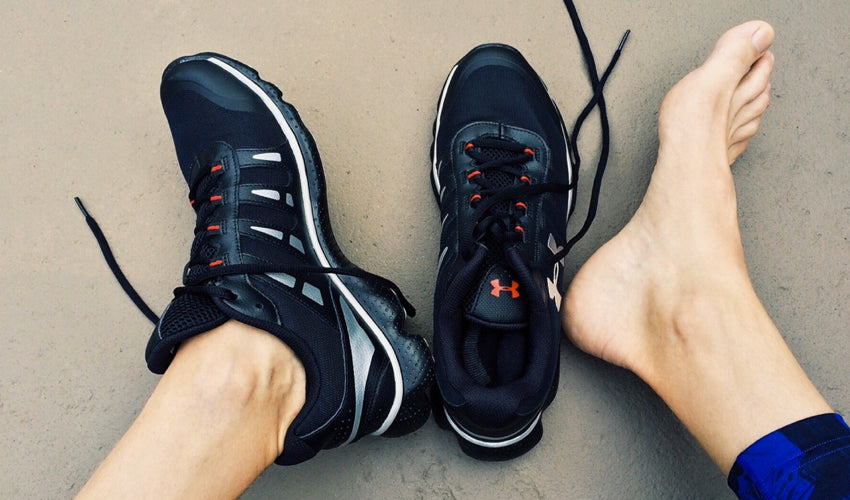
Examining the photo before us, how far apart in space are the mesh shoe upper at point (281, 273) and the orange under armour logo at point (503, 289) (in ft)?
0.46

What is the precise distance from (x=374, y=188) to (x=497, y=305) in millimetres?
322

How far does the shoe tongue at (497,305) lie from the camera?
0.76 m

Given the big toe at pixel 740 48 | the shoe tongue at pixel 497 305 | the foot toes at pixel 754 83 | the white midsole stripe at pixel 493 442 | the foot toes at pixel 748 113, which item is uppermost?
the big toe at pixel 740 48

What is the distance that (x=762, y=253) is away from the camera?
0.93m

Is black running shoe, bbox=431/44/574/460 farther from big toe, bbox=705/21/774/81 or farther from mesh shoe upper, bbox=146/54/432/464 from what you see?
big toe, bbox=705/21/774/81

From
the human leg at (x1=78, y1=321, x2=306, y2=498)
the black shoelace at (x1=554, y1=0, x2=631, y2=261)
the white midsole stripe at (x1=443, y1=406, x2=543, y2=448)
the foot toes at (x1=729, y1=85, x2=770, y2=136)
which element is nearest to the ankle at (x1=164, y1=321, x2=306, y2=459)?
the human leg at (x1=78, y1=321, x2=306, y2=498)

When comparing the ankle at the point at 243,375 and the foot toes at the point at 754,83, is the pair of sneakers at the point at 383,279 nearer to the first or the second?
the ankle at the point at 243,375

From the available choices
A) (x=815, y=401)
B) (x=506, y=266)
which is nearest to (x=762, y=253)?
(x=815, y=401)

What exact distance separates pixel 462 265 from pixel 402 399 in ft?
0.66

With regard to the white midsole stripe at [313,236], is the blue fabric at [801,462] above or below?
below

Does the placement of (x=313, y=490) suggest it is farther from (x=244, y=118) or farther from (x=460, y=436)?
(x=244, y=118)

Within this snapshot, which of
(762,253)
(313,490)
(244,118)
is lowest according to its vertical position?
(313,490)

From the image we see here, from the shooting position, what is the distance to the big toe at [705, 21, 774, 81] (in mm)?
866

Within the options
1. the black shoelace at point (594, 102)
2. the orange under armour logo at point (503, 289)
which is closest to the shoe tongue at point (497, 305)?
the orange under armour logo at point (503, 289)
